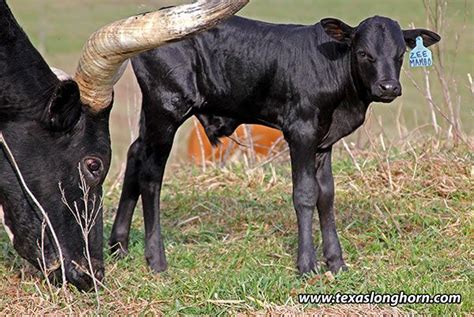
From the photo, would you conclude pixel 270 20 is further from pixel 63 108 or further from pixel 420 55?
pixel 63 108

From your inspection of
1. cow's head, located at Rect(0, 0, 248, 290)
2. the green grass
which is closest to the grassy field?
the green grass

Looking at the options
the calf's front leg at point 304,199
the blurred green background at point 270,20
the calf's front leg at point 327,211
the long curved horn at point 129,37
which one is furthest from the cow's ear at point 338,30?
the blurred green background at point 270,20

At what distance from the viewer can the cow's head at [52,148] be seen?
6.84 m

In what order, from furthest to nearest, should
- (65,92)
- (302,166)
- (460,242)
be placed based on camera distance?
(460,242) < (302,166) < (65,92)

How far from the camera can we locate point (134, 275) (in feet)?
24.9

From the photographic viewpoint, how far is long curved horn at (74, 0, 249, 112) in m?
6.18

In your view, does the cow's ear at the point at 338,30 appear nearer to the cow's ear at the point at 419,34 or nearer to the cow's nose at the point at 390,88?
the cow's ear at the point at 419,34

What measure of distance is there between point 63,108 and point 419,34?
95.8 inches

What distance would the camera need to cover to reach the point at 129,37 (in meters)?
6.47

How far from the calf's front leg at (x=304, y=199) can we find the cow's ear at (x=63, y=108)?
1.50 meters

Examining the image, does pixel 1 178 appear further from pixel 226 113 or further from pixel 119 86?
pixel 119 86

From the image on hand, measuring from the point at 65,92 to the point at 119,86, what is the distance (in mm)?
12622

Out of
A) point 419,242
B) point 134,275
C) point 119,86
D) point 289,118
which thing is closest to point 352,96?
point 289,118

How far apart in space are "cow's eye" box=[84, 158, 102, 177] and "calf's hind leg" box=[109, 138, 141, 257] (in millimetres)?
1056
